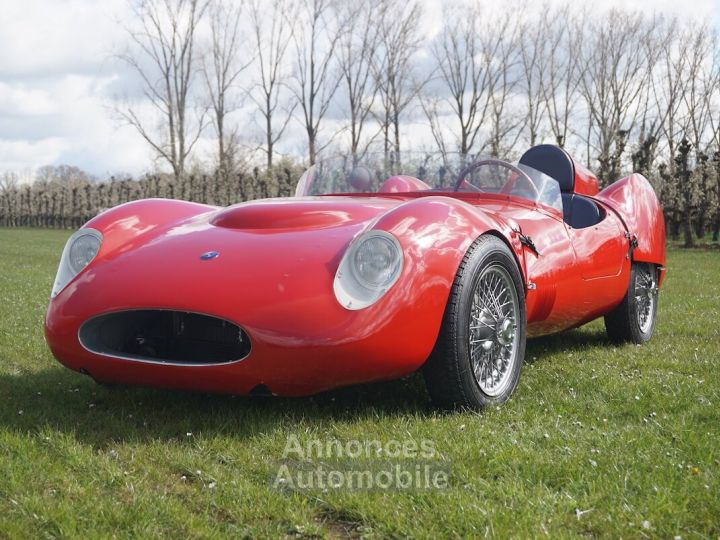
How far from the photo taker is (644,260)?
205 inches

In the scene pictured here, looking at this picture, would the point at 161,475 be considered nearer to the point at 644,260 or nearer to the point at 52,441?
the point at 52,441

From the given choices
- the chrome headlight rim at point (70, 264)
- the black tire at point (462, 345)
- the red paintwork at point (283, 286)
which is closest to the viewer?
the red paintwork at point (283, 286)

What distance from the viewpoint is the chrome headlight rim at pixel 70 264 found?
3442 millimetres

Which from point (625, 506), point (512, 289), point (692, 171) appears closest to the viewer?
point (625, 506)

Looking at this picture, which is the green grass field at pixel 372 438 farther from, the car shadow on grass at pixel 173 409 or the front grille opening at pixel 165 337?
the front grille opening at pixel 165 337

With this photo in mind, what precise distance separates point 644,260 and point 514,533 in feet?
11.8

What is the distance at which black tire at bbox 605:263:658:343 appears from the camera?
5.07 m

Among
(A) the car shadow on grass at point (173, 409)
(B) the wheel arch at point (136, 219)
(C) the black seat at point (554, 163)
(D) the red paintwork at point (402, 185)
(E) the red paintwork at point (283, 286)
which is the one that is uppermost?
(C) the black seat at point (554, 163)

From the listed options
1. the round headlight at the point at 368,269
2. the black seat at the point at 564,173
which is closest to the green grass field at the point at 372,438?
the round headlight at the point at 368,269

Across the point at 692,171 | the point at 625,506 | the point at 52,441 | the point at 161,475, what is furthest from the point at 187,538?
the point at 692,171

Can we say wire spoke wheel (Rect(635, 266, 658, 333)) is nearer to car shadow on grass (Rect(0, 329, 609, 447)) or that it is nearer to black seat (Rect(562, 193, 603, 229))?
black seat (Rect(562, 193, 603, 229))

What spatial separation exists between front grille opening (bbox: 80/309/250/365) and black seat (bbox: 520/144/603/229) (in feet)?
9.58

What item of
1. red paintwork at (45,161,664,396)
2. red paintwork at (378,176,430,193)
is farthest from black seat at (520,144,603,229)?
red paintwork at (45,161,664,396)

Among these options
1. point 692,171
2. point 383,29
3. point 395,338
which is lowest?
point 395,338
